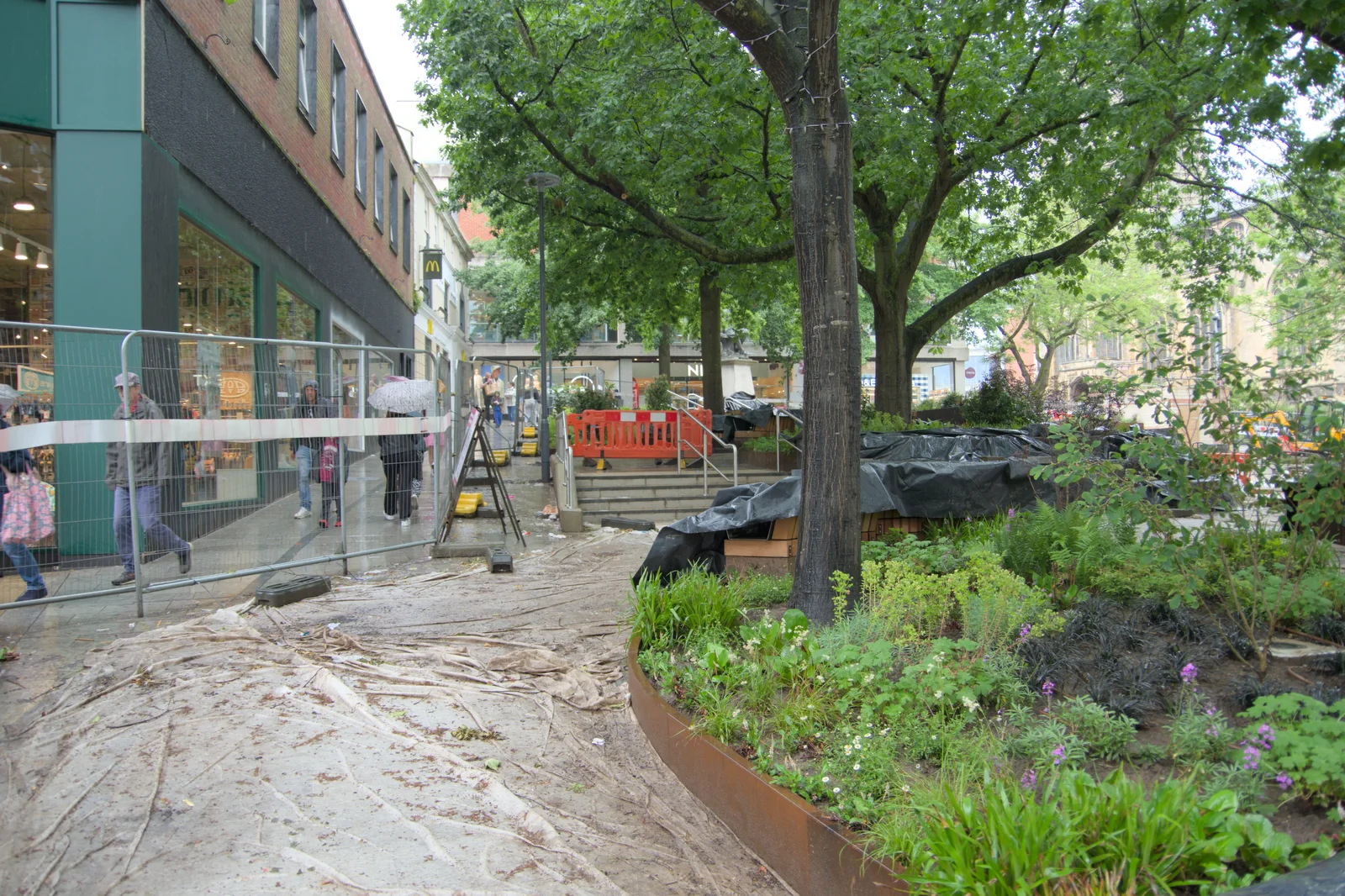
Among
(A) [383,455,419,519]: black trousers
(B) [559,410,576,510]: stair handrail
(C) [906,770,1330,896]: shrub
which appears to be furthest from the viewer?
(B) [559,410,576,510]: stair handrail

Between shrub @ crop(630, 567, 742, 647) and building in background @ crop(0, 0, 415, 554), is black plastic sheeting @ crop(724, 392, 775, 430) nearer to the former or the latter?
building in background @ crop(0, 0, 415, 554)

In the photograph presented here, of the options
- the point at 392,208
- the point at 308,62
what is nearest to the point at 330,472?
the point at 308,62

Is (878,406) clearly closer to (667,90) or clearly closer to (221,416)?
(667,90)

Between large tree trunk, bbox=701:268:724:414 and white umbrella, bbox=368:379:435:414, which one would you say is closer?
white umbrella, bbox=368:379:435:414

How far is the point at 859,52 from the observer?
39.8 ft

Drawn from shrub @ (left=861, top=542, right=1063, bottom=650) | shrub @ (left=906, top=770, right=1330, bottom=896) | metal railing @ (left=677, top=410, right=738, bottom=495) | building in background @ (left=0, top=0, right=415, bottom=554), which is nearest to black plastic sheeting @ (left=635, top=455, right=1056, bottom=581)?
shrub @ (left=861, top=542, right=1063, bottom=650)

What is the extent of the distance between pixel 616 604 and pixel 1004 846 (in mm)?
5410

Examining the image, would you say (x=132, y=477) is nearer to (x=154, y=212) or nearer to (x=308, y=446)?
(x=308, y=446)

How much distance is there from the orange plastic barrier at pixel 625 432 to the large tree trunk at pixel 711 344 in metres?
4.21

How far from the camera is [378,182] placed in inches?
985

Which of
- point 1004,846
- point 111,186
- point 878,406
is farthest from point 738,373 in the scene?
point 1004,846

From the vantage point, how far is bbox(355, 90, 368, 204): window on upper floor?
21.5 m

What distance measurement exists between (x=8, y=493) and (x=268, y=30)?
10.0 metres

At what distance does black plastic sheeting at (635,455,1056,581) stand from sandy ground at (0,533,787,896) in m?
0.91
